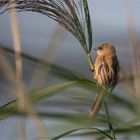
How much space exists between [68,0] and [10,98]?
1.33 feet

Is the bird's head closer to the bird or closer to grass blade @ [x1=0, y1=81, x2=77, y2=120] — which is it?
the bird

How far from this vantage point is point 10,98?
887mm

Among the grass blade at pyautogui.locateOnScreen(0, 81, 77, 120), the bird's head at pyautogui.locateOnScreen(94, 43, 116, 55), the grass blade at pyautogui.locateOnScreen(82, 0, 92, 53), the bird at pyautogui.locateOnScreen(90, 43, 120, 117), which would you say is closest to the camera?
the grass blade at pyautogui.locateOnScreen(0, 81, 77, 120)

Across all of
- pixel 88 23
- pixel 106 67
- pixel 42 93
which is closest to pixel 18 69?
pixel 88 23

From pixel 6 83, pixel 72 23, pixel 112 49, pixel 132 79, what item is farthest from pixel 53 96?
pixel 112 49

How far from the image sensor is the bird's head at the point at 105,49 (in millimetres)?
1919

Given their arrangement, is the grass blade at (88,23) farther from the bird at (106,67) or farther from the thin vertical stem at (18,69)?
the bird at (106,67)

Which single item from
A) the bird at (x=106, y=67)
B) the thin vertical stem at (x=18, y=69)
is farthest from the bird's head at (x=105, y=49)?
the thin vertical stem at (x=18, y=69)

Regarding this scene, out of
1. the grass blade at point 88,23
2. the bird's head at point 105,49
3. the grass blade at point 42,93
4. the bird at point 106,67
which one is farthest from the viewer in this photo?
the bird's head at point 105,49

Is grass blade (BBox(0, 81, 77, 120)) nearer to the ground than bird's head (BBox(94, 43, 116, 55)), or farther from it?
nearer to the ground

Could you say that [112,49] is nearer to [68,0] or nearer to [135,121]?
[68,0]

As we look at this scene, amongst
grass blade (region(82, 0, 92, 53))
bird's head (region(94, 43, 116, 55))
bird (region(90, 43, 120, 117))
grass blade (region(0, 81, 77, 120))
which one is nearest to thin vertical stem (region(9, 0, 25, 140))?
grass blade (region(0, 81, 77, 120))

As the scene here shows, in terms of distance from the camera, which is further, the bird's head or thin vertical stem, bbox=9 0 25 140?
the bird's head

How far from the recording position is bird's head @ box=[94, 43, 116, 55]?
1.92 m
